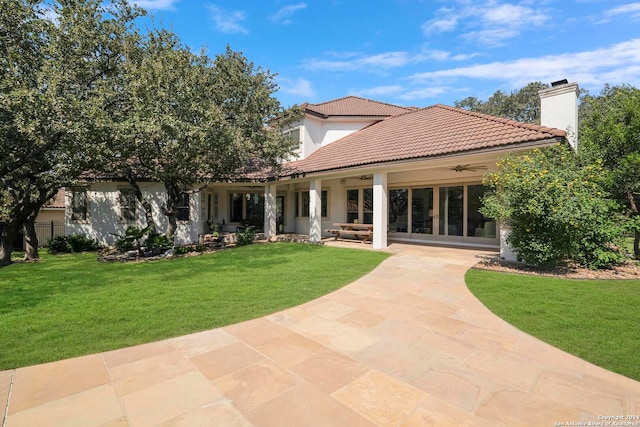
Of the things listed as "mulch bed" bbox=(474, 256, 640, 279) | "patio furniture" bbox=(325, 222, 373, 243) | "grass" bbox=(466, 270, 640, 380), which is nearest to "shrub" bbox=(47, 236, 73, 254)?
"patio furniture" bbox=(325, 222, 373, 243)

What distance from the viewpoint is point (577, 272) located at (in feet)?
24.4

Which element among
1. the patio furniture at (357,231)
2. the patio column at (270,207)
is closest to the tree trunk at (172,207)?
the patio column at (270,207)

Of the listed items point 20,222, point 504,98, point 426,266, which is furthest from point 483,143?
Result: point 504,98

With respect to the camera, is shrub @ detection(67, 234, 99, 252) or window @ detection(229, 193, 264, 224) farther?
window @ detection(229, 193, 264, 224)

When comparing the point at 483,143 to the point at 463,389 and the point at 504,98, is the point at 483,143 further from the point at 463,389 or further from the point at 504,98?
the point at 504,98

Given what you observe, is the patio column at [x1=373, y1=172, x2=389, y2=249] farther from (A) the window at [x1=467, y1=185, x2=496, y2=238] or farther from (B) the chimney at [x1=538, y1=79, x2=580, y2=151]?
(B) the chimney at [x1=538, y1=79, x2=580, y2=151]

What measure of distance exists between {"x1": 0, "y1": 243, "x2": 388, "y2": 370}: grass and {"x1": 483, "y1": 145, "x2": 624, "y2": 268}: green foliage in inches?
155

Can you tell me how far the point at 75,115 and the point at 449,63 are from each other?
17182mm

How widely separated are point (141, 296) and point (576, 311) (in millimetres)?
7988

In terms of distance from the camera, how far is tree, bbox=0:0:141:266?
26.5 ft

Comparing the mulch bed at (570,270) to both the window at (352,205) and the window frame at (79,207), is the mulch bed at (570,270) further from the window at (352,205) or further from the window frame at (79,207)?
the window frame at (79,207)

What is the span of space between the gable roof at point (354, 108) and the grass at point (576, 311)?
521 inches

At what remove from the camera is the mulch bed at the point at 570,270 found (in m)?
7.13

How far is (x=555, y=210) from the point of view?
22.7 ft
